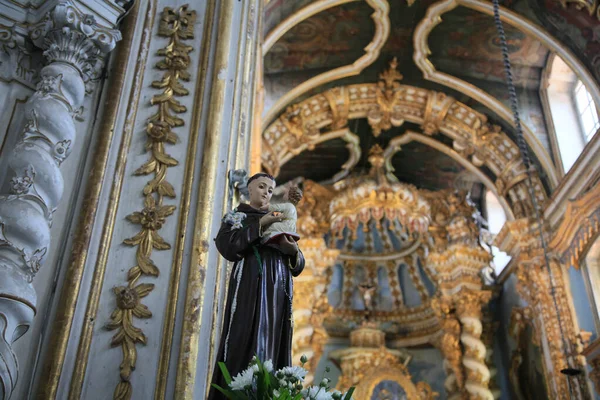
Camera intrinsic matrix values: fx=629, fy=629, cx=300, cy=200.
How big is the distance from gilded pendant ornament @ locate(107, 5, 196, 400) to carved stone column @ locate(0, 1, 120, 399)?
0.47 meters

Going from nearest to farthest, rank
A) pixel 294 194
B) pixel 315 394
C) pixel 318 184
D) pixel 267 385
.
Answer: pixel 267 385 → pixel 315 394 → pixel 294 194 → pixel 318 184

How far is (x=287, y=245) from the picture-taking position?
2.78 m

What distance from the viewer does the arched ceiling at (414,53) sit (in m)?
9.49

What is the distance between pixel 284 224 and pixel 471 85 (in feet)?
27.3

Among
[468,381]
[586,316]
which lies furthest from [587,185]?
[468,381]

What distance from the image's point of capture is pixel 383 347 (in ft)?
41.1

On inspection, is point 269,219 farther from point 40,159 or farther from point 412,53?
point 412,53

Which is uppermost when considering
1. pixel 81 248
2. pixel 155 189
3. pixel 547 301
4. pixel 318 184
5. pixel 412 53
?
pixel 412 53

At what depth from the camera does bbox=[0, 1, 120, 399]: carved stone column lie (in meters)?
2.67

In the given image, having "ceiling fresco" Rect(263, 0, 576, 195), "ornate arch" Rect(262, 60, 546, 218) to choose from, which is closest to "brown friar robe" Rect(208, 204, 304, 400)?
"ceiling fresco" Rect(263, 0, 576, 195)

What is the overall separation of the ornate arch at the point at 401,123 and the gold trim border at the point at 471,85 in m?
0.31

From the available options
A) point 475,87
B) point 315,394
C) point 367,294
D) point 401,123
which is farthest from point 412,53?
point 315,394

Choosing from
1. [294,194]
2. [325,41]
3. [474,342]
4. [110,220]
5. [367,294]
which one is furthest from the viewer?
[367,294]

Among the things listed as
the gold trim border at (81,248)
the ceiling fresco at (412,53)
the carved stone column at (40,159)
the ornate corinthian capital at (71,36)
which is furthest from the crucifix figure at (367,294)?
the ornate corinthian capital at (71,36)
